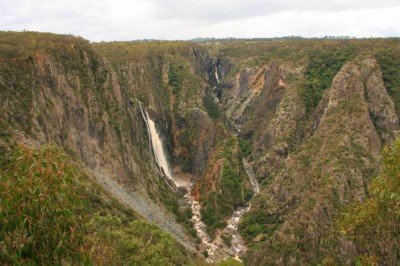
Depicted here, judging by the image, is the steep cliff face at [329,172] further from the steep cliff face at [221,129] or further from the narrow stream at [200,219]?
the narrow stream at [200,219]

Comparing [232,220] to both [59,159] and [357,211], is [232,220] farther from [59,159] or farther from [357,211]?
[59,159]

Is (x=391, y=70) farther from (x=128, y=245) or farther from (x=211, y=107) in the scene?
(x=128, y=245)

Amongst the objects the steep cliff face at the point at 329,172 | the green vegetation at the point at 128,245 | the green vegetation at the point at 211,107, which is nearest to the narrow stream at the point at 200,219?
the steep cliff face at the point at 329,172

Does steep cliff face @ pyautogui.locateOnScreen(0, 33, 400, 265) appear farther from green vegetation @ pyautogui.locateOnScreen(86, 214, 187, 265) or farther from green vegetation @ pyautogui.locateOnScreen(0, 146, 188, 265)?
green vegetation @ pyautogui.locateOnScreen(0, 146, 188, 265)

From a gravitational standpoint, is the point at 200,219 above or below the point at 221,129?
below

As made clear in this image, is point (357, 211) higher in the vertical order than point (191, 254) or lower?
higher

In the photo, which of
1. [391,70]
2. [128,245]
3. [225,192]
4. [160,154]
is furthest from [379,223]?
[391,70]

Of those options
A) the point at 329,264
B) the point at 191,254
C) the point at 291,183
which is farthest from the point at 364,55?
the point at 329,264
